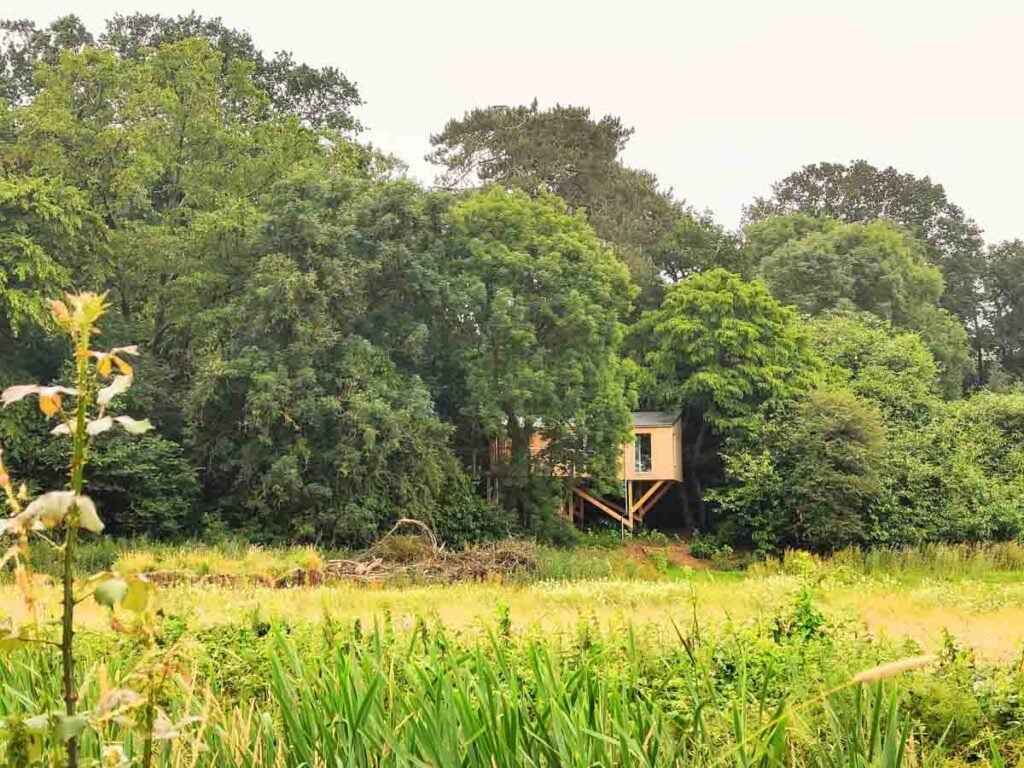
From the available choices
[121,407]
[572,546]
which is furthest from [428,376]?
[121,407]

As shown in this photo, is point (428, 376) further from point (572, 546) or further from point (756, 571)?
point (756, 571)

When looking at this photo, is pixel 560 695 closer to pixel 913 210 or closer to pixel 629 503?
pixel 629 503

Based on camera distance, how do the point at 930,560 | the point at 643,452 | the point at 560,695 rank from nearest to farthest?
the point at 560,695, the point at 930,560, the point at 643,452

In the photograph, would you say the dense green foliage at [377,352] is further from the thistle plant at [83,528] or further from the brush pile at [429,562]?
the thistle plant at [83,528]

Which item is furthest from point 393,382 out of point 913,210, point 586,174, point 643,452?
point 913,210

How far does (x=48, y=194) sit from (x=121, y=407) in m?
5.32

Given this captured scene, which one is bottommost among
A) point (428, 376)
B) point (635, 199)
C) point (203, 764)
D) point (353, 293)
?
point (203, 764)

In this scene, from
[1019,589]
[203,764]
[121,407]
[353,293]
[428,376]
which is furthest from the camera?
[428,376]

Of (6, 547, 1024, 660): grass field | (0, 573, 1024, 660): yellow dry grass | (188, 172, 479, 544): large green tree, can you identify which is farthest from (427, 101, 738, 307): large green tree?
(0, 573, 1024, 660): yellow dry grass

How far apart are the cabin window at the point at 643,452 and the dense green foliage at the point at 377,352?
1.32 metres

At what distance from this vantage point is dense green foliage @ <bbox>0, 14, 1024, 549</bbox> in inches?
956

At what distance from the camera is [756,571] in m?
24.8

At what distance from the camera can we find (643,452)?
32.0 metres

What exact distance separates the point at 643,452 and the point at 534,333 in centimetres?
677
